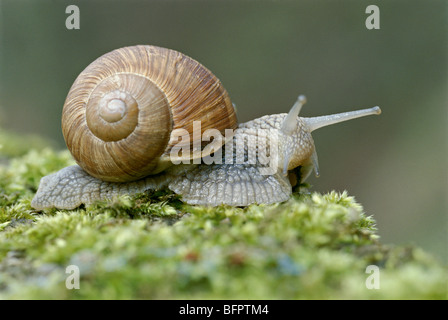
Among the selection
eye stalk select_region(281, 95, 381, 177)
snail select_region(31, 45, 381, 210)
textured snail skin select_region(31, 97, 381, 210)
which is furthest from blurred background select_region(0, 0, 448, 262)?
snail select_region(31, 45, 381, 210)

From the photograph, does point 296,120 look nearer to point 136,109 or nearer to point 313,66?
point 136,109

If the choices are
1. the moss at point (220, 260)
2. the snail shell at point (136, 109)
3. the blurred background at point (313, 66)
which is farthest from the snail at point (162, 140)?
the blurred background at point (313, 66)

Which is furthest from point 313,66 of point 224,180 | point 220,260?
point 220,260

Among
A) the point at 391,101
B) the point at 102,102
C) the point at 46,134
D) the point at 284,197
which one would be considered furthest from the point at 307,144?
the point at 46,134

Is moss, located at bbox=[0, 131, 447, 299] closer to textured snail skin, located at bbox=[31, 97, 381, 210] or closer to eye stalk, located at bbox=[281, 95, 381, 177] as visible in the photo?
textured snail skin, located at bbox=[31, 97, 381, 210]
